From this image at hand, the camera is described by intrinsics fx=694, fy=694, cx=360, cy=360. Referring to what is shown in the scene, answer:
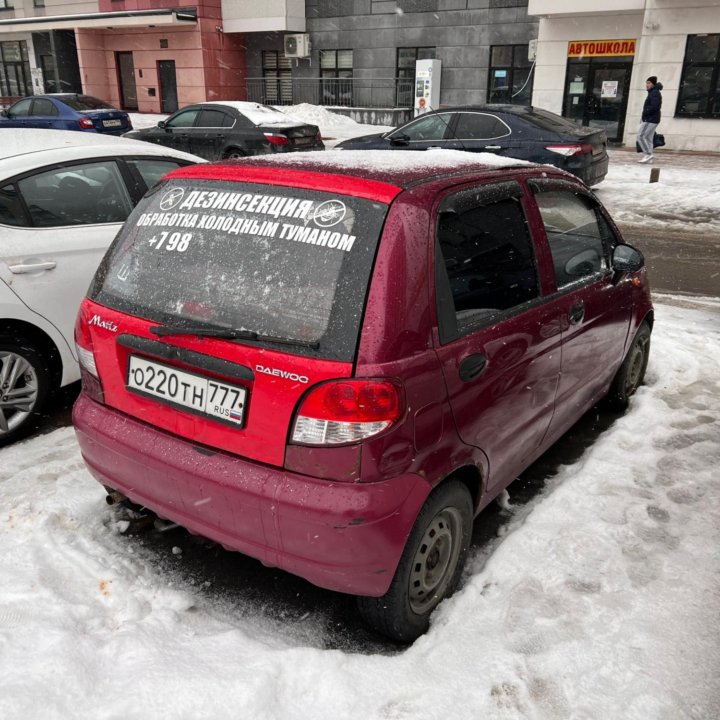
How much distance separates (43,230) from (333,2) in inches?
1058

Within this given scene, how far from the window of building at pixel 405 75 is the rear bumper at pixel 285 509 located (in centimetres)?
2658

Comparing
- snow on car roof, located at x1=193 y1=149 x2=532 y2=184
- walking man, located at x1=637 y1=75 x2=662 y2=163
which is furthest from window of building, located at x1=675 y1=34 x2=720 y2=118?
snow on car roof, located at x1=193 y1=149 x2=532 y2=184

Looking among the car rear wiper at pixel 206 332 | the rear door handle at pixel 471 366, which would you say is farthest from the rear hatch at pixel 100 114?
the rear door handle at pixel 471 366

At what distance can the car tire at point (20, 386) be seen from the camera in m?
3.85

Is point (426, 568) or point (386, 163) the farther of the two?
point (386, 163)

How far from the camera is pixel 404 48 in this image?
86.9 ft

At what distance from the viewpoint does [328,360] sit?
2.22m

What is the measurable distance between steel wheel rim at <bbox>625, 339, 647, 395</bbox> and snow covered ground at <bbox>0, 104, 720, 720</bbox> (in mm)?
879

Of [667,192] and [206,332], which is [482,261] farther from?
[667,192]

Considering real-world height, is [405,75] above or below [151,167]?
above

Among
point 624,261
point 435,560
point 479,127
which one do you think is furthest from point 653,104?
point 435,560

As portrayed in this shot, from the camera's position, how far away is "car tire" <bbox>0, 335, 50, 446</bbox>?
12.6 feet

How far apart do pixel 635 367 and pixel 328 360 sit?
314 centimetres

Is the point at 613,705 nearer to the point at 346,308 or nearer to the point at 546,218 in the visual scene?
the point at 346,308
